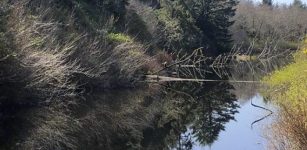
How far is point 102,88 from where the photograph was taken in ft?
112

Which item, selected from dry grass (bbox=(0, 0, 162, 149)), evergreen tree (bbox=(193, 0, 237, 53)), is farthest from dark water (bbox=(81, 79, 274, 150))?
evergreen tree (bbox=(193, 0, 237, 53))

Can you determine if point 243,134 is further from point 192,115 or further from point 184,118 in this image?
point 192,115

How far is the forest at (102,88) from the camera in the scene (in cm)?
1931

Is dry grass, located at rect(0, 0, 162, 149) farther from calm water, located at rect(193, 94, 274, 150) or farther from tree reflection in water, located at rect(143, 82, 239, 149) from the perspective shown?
calm water, located at rect(193, 94, 274, 150)

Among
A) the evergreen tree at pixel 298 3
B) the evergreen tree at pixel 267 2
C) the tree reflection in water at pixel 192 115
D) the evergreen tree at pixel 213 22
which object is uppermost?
the tree reflection in water at pixel 192 115

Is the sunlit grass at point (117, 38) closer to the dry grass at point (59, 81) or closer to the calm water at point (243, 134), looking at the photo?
the dry grass at point (59, 81)

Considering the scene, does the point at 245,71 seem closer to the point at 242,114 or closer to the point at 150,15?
the point at 150,15

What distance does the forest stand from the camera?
1931 centimetres

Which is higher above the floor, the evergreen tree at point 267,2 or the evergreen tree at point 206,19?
the evergreen tree at point 206,19

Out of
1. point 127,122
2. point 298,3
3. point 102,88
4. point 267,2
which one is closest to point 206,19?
point 102,88

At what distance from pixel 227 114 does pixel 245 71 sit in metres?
30.6

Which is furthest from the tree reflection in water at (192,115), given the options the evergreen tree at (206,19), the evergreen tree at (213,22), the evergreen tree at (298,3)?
the evergreen tree at (298,3)

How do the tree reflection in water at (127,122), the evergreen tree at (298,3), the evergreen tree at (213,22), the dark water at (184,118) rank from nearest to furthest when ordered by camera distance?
1. the tree reflection in water at (127,122)
2. the dark water at (184,118)
3. the evergreen tree at (213,22)
4. the evergreen tree at (298,3)

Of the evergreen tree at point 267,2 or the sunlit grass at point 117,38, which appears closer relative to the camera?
the sunlit grass at point 117,38
